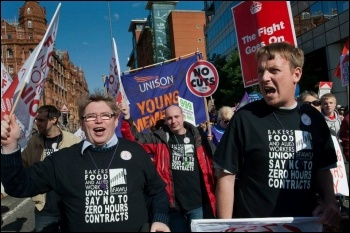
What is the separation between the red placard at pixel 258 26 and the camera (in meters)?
4.57

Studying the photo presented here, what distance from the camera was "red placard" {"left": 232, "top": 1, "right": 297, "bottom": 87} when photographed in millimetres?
4574

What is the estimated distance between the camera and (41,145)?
4902 millimetres

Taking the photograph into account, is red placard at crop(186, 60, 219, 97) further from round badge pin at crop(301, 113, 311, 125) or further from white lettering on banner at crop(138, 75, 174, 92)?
round badge pin at crop(301, 113, 311, 125)

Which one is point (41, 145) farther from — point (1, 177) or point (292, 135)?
point (292, 135)

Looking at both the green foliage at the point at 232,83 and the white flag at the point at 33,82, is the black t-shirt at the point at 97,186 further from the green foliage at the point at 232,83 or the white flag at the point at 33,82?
the green foliage at the point at 232,83

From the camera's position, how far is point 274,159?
7.38 feet

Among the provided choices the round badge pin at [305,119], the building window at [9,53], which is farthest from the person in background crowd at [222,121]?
the building window at [9,53]

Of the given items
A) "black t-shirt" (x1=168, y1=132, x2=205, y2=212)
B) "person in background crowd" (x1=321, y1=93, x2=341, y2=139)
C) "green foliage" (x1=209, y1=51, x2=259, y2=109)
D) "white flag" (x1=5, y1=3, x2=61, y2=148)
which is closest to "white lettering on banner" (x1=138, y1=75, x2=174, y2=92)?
"person in background crowd" (x1=321, y1=93, x2=341, y2=139)

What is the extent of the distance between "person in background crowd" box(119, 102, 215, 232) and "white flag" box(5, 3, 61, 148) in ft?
4.53

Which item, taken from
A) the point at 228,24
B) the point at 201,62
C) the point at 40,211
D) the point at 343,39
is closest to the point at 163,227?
the point at 40,211

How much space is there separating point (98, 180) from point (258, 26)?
3020mm

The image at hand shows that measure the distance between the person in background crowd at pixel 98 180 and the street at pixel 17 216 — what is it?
384 cm

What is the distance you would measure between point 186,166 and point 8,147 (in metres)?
2.61

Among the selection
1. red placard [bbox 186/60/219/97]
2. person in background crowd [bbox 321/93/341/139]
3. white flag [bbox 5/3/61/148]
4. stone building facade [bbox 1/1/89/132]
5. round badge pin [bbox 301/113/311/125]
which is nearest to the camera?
round badge pin [bbox 301/113/311/125]
